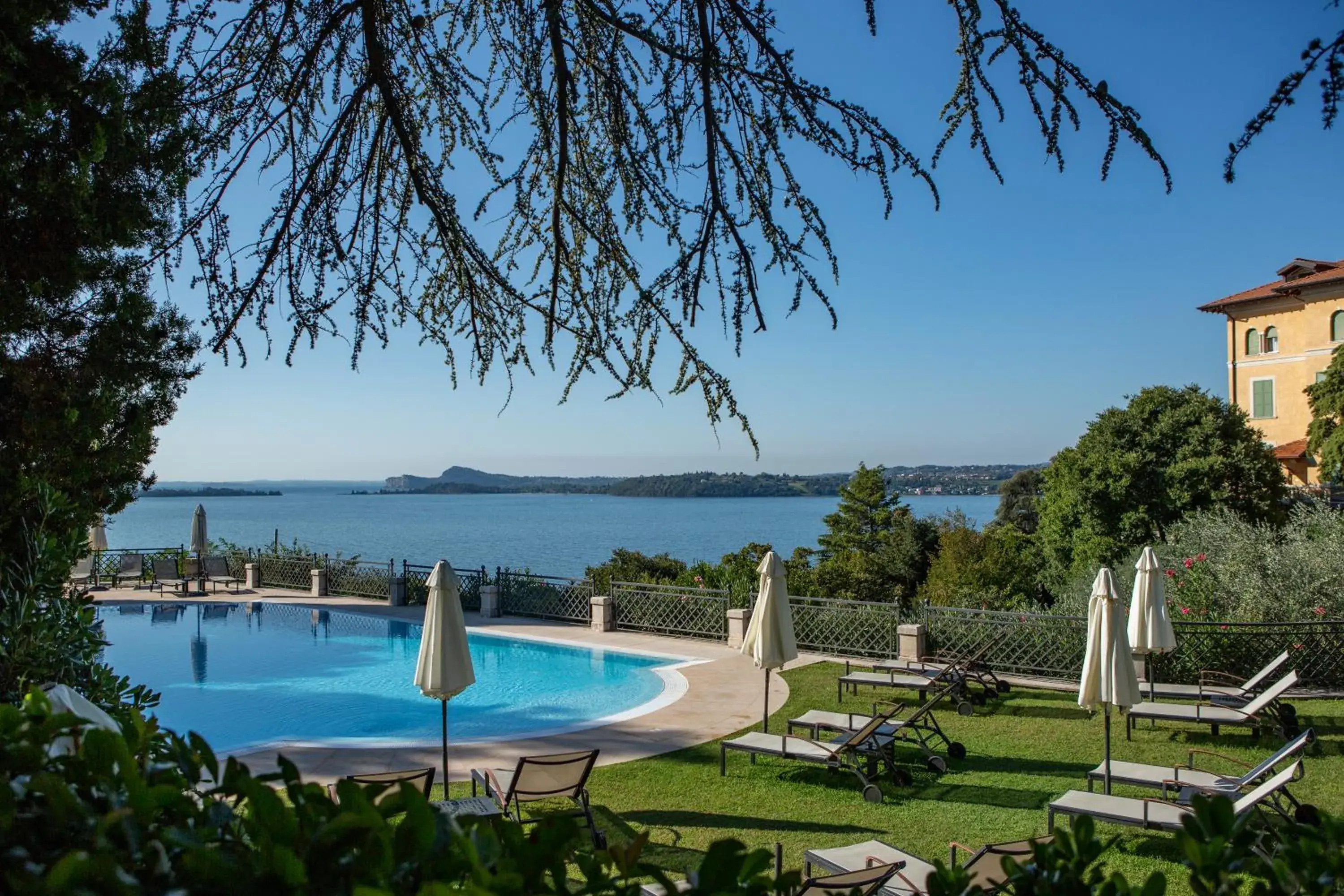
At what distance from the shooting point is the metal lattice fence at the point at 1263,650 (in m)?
12.8

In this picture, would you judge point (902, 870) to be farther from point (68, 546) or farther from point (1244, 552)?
point (1244, 552)

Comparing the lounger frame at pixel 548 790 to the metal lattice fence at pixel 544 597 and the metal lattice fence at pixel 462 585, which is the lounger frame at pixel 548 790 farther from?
the metal lattice fence at pixel 462 585

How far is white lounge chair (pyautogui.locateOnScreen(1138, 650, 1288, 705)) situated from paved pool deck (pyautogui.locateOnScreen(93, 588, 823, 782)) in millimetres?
4934

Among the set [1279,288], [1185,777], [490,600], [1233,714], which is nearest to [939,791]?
[1185,777]

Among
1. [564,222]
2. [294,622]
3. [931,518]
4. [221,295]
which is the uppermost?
[564,222]

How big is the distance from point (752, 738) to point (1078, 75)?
8.08 m

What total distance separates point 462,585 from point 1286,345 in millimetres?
37568

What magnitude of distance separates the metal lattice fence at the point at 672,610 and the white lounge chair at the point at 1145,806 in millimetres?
9769

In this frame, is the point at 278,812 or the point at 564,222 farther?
the point at 564,222

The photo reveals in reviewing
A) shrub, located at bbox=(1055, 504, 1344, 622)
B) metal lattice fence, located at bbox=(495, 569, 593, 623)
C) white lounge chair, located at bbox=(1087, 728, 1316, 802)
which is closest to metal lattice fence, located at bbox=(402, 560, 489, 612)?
metal lattice fence, located at bbox=(495, 569, 593, 623)

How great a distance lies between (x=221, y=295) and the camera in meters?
3.92

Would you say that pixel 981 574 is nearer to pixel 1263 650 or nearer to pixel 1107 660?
pixel 1263 650

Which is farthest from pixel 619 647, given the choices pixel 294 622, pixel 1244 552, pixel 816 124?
pixel 816 124

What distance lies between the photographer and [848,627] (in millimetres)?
15992
